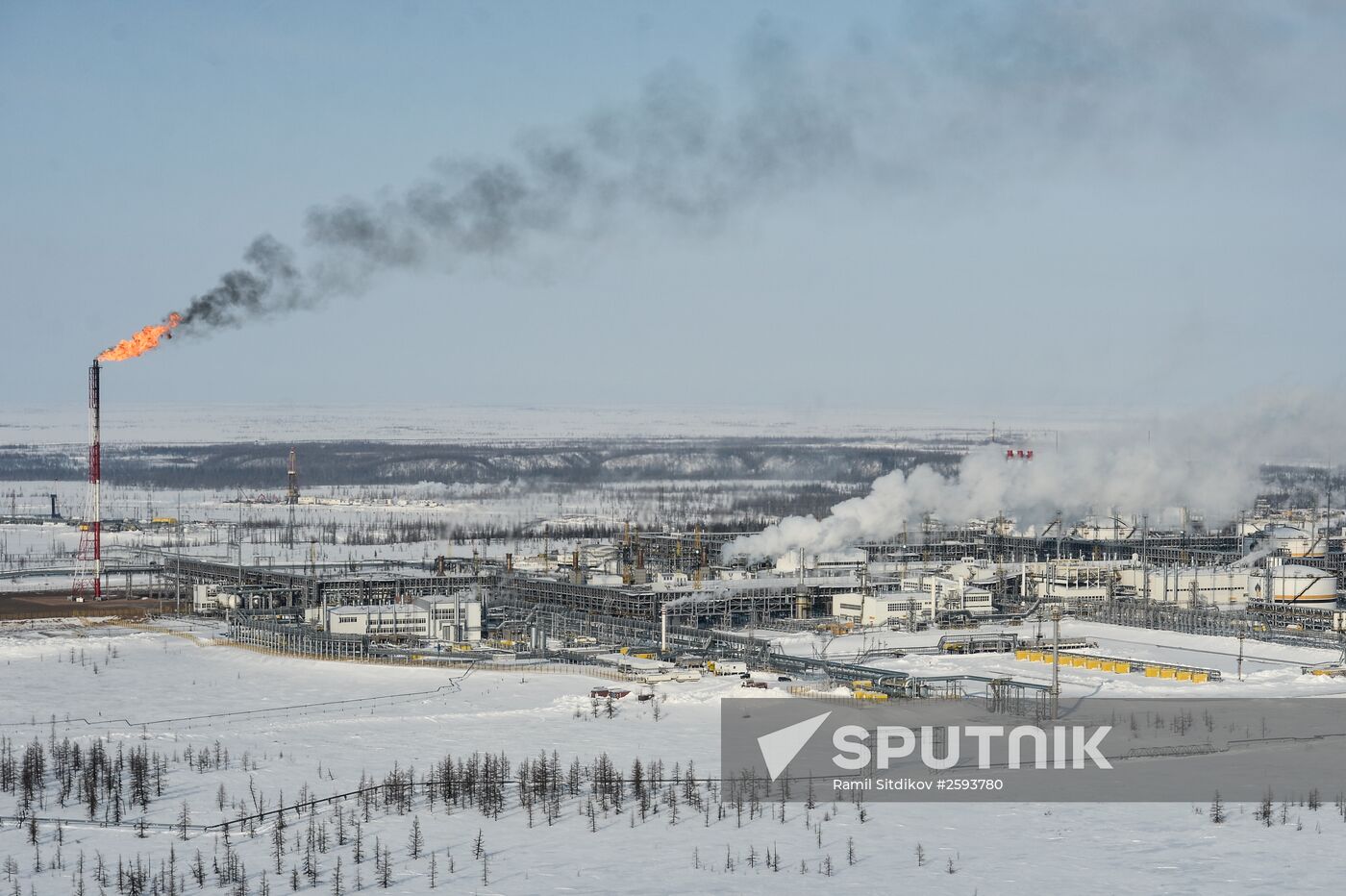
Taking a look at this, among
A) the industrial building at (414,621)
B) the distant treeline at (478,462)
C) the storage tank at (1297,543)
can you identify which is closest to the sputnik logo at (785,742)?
the industrial building at (414,621)

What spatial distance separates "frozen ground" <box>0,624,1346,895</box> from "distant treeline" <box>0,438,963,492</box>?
281 feet

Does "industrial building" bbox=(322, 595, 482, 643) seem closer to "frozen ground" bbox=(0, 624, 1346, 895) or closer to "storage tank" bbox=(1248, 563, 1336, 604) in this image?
"frozen ground" bbox=(0, 624, 1346, 895)

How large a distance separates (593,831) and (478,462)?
389ft

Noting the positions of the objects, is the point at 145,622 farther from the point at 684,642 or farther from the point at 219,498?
the point at 219,498

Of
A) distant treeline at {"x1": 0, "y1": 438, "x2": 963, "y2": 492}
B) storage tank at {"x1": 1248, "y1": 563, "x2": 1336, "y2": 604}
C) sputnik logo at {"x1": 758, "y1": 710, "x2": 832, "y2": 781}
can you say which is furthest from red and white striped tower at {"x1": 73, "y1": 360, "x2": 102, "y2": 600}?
distant treeline at {"x1": 0, "y1": 438, "x2": 963, "y2": 492}

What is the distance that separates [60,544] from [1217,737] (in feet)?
192

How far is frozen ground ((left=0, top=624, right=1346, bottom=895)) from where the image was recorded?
710 inches

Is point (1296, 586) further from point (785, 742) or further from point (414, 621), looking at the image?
point (785, 742)

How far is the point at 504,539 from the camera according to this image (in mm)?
74562

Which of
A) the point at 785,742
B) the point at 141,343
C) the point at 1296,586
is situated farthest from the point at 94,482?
the point at 1296,586

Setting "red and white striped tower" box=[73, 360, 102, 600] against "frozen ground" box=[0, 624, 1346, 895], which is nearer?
"frozen ground" box=[0, 624, 1346, 895]

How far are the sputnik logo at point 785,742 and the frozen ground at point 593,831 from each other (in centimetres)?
85

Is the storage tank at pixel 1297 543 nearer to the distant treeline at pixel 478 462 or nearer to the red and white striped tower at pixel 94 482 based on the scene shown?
the red and white striped tower at pixel 94 482

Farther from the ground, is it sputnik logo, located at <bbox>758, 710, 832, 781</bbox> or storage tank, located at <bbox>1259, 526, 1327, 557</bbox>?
storage tank, located at <bbox>1259, 526, 1327, 557</bbox>
